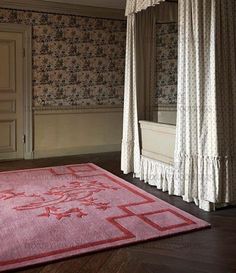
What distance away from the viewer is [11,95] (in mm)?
5629

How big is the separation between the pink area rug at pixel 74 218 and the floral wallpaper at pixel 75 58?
81.5 inches

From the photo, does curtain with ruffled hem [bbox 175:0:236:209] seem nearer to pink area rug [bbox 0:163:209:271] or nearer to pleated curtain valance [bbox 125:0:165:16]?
pink area rug [bbox 0:163:209:271]

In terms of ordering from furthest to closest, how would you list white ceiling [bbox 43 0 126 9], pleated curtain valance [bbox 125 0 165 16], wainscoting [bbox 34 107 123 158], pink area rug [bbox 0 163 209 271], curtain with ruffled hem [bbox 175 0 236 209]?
wainscoting [bbox 34 107 123 158]
white ceiling [bbox 43 0 126 9]
pleated curtain valance [bbox 125 0 165 16]
curtain with ruffled hem [bbox 175 0 236 209]
pink area rug [bbox 0 163 209 271]

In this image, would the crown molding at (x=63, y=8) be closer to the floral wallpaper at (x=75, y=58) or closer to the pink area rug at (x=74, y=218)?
the floral wallpaper at (x=75, y=58)

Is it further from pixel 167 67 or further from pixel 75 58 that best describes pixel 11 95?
pixel 167 67

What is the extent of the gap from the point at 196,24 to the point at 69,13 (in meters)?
3.25

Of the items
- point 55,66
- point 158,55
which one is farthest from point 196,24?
point 55,66

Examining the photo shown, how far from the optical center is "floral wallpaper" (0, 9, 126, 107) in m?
5.76

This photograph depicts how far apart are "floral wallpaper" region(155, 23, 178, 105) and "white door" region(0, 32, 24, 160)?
7.39 feet

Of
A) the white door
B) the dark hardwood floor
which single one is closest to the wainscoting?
the white door

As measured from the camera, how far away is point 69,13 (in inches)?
231

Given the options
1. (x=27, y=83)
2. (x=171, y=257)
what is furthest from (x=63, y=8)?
(x=171, y=257)

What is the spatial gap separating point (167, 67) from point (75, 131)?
1942 mm

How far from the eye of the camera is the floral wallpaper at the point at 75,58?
5.76 metres
